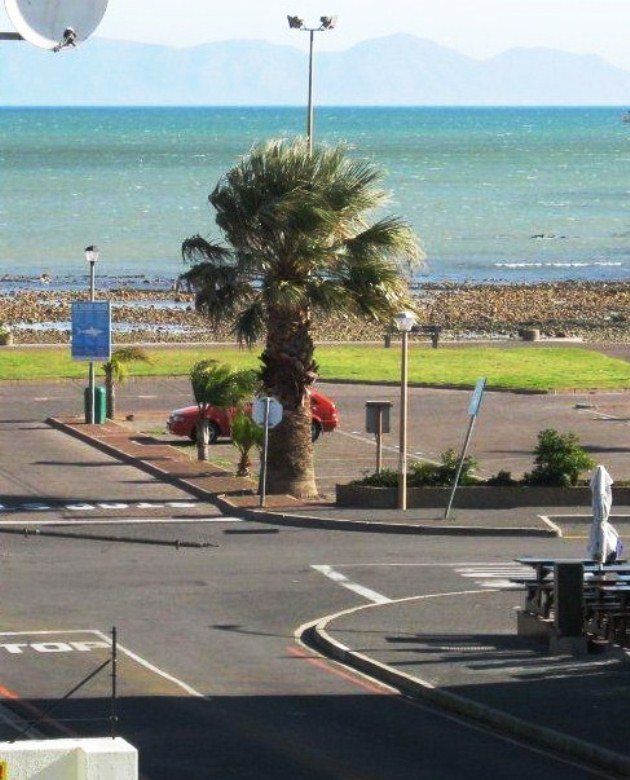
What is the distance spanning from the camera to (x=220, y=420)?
44344 mm

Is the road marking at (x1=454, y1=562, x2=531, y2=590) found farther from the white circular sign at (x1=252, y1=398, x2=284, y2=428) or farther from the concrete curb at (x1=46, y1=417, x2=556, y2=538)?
the white circular sign at (x1=252, y1=398, x2=284, y2=428)

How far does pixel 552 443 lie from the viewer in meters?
37.2

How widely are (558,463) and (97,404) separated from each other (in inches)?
534

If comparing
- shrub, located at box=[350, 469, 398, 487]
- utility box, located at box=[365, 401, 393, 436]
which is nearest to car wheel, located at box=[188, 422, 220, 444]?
utility box, located at box=[365, 401, 393, 436]

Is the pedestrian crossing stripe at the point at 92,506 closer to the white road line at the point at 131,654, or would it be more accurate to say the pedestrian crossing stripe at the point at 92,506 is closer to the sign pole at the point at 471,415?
the sign pole at the point at 471,415

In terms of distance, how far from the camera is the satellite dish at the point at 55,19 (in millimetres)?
15078

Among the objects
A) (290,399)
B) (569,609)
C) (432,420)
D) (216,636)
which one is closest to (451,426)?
(432,420)

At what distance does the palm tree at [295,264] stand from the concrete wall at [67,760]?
25666mm

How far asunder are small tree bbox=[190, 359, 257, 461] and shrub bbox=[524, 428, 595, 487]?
683 centimetres

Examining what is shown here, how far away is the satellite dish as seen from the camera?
49.5 ft

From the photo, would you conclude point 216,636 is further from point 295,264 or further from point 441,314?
point 441,314

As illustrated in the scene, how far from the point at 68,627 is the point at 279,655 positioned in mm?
3037

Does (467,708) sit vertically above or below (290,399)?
below

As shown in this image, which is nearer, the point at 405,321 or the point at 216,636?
the point at 216,636
